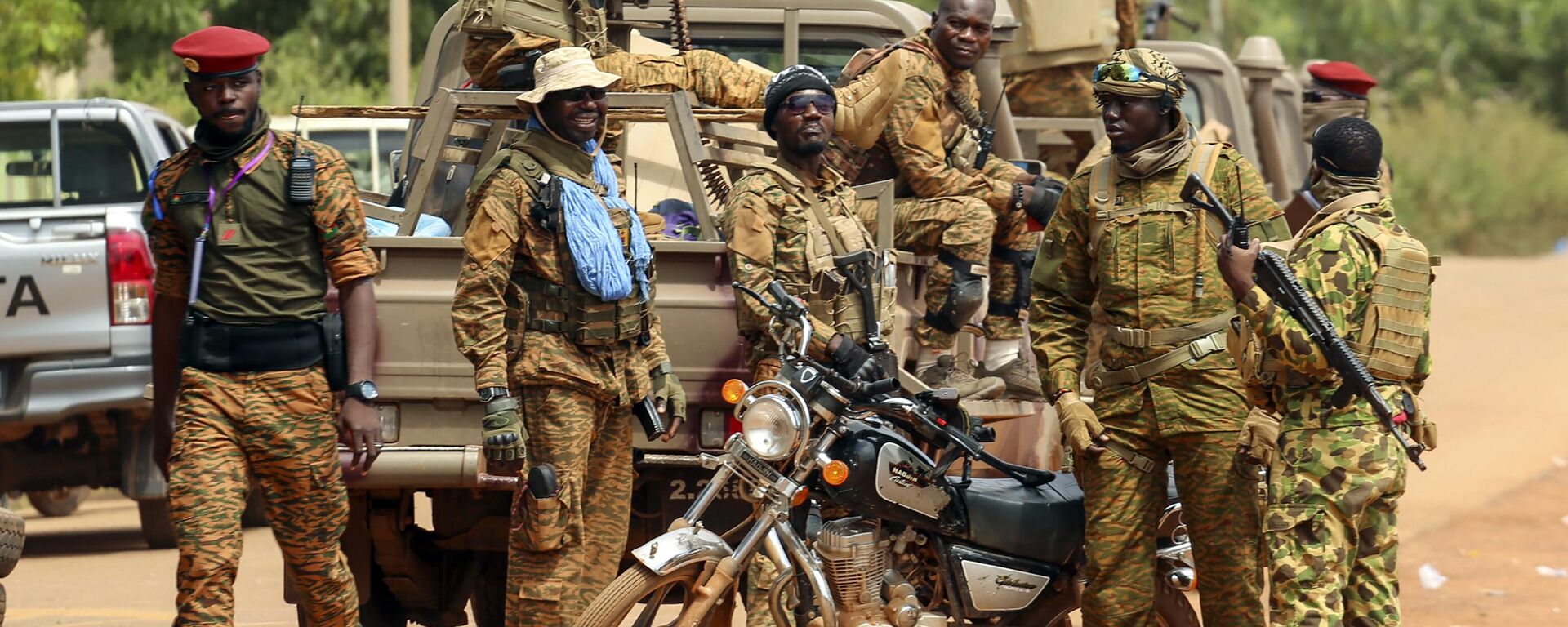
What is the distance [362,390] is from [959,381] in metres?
2.46

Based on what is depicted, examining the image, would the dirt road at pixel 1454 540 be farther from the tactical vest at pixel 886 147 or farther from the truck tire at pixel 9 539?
the tactical vest at pixel 886 147

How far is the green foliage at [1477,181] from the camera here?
1570 inches

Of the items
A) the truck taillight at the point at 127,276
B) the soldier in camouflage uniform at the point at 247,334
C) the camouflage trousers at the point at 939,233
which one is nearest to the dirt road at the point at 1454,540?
the truck taillight at the point at 127,276

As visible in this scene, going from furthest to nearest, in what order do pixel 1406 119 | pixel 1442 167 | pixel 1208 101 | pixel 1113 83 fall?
pixel 1406 119 → pixel 1442 167 → pixel 1208 101 → pixel 1113 83

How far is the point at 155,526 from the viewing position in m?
10.7

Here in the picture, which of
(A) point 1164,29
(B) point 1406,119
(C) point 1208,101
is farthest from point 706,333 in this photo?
(B) point 1406,119

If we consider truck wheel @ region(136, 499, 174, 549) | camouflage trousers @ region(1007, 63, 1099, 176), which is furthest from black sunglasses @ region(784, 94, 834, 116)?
truck wheel @ region(136, 499, 174, 549)

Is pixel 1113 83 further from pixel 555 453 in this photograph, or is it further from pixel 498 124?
pixel 498 124

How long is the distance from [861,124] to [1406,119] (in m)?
38.2

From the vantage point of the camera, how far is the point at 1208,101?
477 inches

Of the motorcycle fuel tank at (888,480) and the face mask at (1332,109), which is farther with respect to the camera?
the face mask at (1332,109)

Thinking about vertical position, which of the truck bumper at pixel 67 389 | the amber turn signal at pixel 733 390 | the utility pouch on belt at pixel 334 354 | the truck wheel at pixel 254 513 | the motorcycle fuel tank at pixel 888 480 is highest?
the utility pouch on belt at pixel 334 354

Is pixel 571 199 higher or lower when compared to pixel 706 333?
higher

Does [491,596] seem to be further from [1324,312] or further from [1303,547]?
[1324,312]
